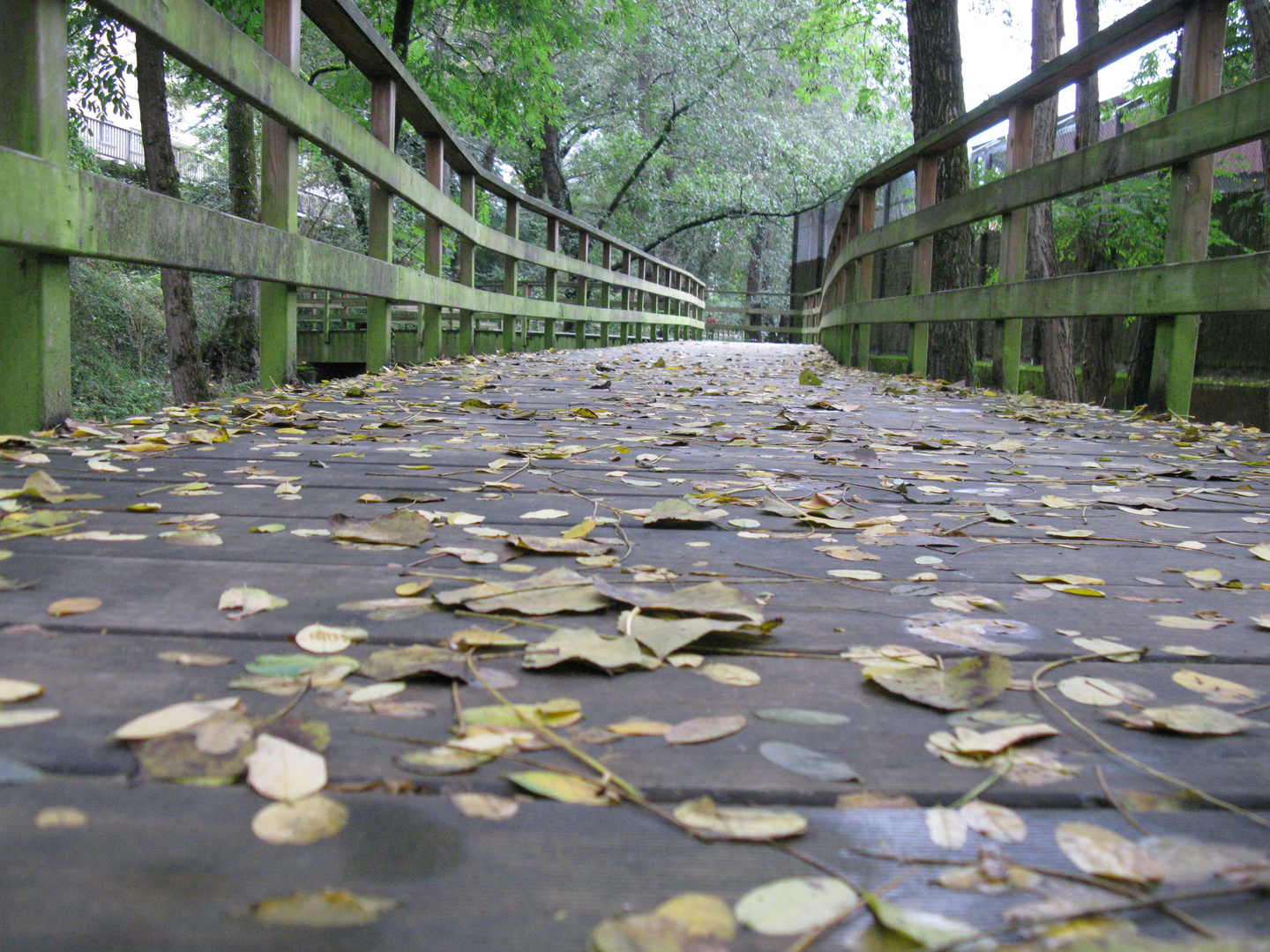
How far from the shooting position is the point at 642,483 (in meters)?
2.38

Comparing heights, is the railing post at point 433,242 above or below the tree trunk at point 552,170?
below

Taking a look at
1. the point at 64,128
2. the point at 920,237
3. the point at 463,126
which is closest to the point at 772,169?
the point at 463,126

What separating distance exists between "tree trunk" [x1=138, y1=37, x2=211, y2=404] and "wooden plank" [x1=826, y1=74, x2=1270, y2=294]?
5879 mm

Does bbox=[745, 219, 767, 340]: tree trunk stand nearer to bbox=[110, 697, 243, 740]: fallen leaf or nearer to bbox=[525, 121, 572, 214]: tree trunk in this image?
bbox=[525, 121, 572, 214]: tree trunk

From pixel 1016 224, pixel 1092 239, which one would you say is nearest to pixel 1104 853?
pixel 1016 224

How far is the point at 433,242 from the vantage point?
6234 millimetres

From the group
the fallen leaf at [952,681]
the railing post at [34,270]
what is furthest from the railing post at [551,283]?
the fallen leaf at [952,681]

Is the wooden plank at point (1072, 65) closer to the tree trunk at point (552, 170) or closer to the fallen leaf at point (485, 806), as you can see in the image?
the fallen leaf at point (485, 806)

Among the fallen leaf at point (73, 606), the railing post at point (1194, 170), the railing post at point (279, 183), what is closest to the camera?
the fallen leaf at point (73, 606)

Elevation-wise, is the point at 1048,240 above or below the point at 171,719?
above

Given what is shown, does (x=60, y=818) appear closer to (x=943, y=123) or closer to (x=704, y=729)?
(x=704, y=729)

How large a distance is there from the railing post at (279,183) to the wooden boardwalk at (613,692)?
5.28 ft

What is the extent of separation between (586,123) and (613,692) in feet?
76.5

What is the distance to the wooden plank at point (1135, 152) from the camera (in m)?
3.39
